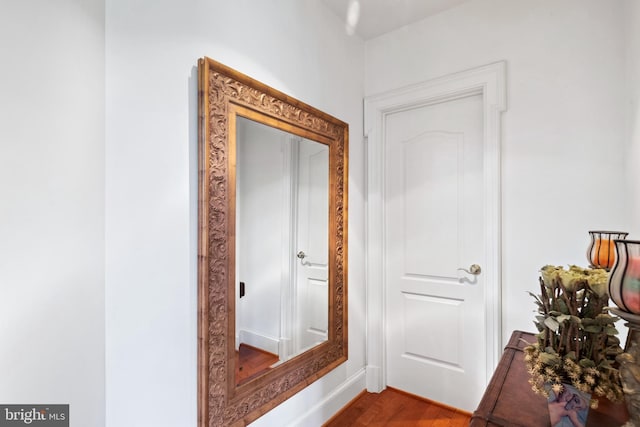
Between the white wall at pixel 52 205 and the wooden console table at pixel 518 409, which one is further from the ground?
the white wall at pixel 52 205

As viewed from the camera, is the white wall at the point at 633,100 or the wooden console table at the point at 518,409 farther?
the white wall at the point at 633,100

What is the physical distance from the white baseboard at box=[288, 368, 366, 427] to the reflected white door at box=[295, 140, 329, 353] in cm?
40

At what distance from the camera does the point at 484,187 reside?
76.6 inches

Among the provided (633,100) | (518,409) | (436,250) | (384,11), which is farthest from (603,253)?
(384,11)

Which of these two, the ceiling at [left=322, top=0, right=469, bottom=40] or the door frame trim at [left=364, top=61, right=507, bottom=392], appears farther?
the ceiling at [left=322, top=0, right=469, bottom=40]

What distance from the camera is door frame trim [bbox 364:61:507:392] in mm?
1895

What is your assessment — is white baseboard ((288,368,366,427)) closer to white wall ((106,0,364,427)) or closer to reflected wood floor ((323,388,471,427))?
reflected wood floor ((323,388,471,427))

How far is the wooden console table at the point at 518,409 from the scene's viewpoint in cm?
82

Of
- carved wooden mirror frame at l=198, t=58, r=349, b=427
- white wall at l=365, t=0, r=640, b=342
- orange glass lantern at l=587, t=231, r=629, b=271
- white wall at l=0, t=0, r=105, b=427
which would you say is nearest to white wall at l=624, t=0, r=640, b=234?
white wall at l=365, t=0, r=640, b=342

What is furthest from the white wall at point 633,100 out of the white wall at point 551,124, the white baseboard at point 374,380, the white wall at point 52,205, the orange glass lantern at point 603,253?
the white wall at point 52,205

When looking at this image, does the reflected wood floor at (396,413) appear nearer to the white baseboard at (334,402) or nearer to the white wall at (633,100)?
the white baseboard at (334,402)

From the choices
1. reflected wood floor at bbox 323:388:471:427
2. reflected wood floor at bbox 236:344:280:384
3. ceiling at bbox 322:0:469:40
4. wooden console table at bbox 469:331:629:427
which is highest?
ceiling at bbox 322:0:469:40

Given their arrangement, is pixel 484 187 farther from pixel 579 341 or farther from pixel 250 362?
pixel 250 362

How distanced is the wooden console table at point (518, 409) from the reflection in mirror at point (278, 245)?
102 cm
